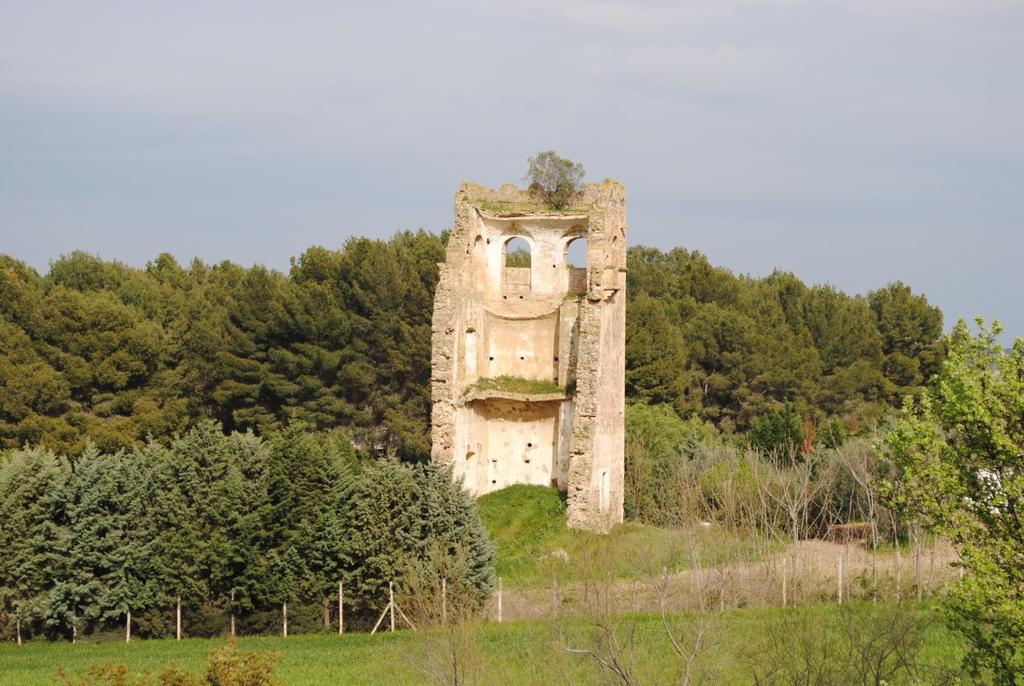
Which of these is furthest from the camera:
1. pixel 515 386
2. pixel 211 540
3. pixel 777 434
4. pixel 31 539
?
pixel 777 434

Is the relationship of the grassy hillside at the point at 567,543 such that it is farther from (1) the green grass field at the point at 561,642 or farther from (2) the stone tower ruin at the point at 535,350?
(2) the stone tower ruin at the point at 535,350

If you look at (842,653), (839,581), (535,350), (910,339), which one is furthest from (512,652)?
(910,339)

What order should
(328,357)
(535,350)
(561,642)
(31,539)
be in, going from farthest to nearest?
(328,357)
(535,350)
(31,539)
(561,642)

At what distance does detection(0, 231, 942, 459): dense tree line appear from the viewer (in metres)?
40.6

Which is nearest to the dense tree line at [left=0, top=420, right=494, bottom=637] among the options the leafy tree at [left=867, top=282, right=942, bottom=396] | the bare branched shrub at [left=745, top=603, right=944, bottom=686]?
the bare branched shrub at [left=745, top=603, right=944, bottom=686]

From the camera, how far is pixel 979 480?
1318 centimetres

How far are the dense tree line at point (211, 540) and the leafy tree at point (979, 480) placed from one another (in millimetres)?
10955

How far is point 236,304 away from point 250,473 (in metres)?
19.4

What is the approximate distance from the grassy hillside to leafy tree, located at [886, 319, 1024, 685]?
21.4 ft

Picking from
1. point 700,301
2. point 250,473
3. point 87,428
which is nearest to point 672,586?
point 250,473

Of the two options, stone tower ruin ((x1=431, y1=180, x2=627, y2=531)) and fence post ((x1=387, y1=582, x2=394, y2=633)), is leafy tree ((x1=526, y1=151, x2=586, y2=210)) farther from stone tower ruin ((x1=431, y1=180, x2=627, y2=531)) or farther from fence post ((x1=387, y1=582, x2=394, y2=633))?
fence post ((x1=387, y1=582, x2=394, y2=633))

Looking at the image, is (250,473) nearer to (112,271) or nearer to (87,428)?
(87,428)

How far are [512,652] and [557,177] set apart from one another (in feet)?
49.0

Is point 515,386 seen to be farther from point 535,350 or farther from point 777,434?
point 777,434
